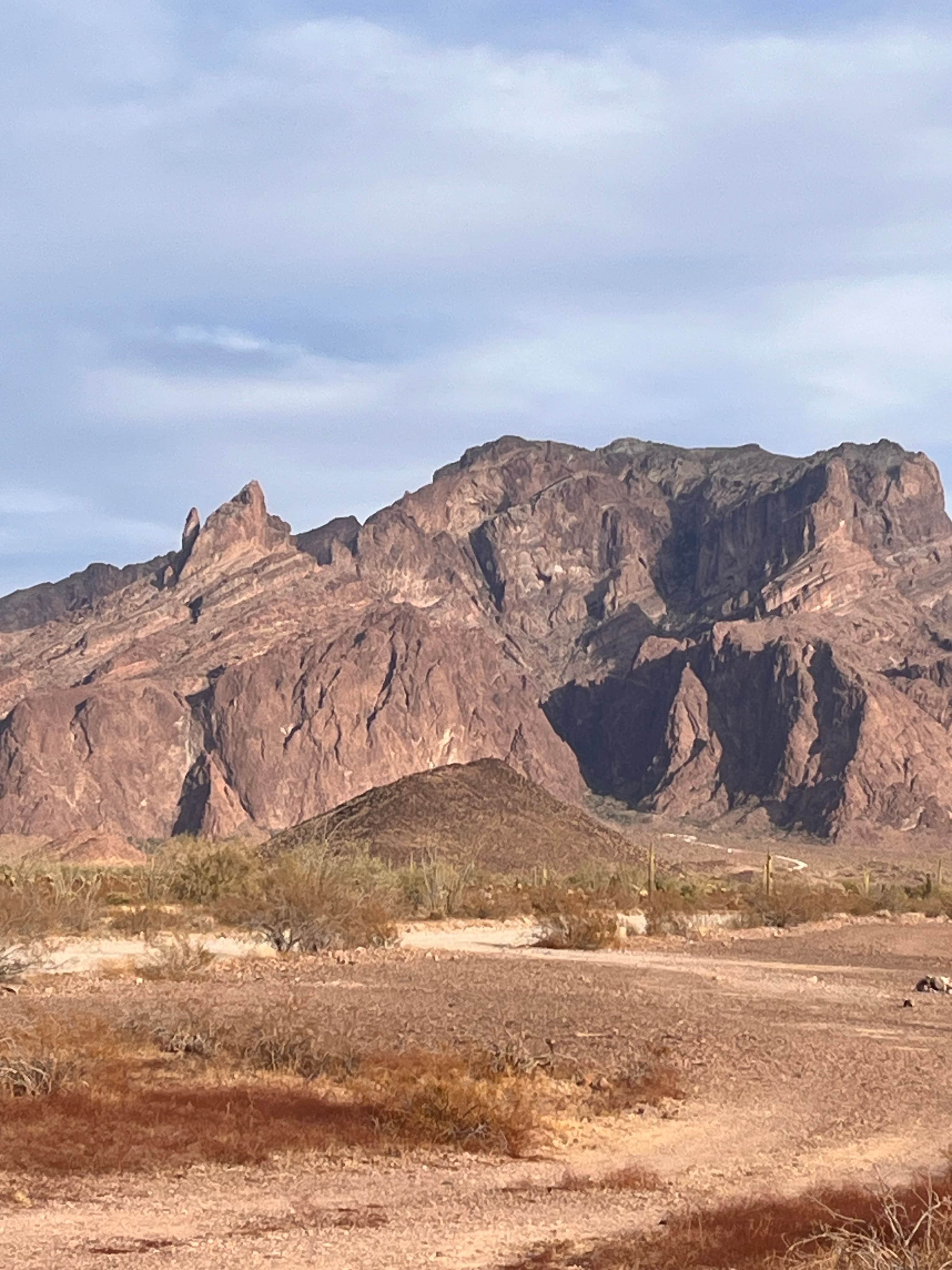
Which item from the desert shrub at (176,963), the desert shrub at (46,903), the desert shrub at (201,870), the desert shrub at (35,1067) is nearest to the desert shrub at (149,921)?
the desert shrub at (46,903)

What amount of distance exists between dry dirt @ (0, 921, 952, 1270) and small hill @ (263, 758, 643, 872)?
42395 mm

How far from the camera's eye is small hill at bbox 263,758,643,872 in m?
77.6

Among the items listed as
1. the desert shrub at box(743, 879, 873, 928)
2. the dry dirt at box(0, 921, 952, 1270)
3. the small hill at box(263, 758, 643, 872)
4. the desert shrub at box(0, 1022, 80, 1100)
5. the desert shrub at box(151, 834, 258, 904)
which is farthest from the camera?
the small hill at box(263, 758, 643, 872)

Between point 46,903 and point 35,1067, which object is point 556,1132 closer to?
point 35,1067

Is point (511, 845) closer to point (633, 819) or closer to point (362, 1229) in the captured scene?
point (362, 1229)

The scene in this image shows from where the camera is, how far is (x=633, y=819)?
7638 inches

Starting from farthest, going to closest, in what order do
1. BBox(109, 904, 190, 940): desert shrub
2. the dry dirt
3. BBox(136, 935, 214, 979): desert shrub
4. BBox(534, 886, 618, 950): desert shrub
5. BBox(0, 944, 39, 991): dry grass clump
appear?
BBox(534, 886, 618, 950): desert shrub, BBox(109, 904, 190, 940): desert shrub, BBox(136, 935, 214, 979): desert shrub, BBox(0, 944, 39, 991): dry grass clump, the dry dirt

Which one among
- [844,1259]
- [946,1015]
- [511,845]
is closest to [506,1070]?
[844,1259]

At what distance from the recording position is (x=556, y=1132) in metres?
14.9

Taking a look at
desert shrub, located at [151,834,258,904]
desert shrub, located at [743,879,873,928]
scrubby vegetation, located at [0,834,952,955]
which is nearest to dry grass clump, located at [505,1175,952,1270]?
scrubby vegetation, located at [0,834,952,955]

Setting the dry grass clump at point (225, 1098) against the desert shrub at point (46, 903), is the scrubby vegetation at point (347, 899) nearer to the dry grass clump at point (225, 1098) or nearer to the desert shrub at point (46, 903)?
the desert shrub at point (46, 903)

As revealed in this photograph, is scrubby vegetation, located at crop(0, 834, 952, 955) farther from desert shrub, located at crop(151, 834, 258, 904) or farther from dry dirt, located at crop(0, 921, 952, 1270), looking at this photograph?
dry dirt, located at crop(0, 921, 952, 1270)

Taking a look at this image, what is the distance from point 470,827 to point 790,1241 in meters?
72.7

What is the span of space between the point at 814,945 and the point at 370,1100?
31.5 meters
